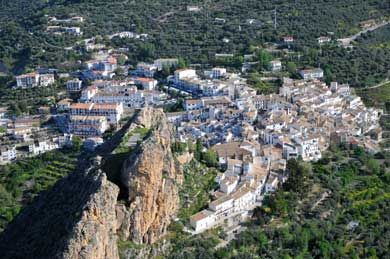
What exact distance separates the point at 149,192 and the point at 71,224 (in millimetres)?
3770

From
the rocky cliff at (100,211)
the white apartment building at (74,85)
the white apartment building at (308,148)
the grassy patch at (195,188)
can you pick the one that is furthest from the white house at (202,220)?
the white apartment building at (74,85)

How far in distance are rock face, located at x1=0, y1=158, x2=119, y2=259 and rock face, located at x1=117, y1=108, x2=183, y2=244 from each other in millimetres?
1094

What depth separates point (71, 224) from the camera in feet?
54.6

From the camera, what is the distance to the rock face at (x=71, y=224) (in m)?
16.0

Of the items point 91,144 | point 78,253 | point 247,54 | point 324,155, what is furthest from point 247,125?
point 78,253

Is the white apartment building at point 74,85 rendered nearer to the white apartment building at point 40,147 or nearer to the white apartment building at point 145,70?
the white apartment building at point 145,70

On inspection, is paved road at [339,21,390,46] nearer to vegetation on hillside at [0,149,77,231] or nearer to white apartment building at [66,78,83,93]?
white apartment building at [66,78,83,93]

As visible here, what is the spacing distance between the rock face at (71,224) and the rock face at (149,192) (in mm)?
1094

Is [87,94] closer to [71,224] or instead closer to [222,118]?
[222,118]

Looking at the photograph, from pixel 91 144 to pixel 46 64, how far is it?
16799mm

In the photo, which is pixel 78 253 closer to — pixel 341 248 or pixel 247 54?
pixel 341 248

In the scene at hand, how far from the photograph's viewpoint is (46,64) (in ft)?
160

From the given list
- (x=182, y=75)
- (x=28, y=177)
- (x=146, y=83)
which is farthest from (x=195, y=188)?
(x=182, y=75)

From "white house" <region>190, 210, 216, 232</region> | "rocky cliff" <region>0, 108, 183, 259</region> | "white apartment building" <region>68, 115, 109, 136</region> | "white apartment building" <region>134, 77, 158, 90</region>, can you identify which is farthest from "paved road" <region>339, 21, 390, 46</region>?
"rocky cliff" <region>0, 108, 183, 259</region>
